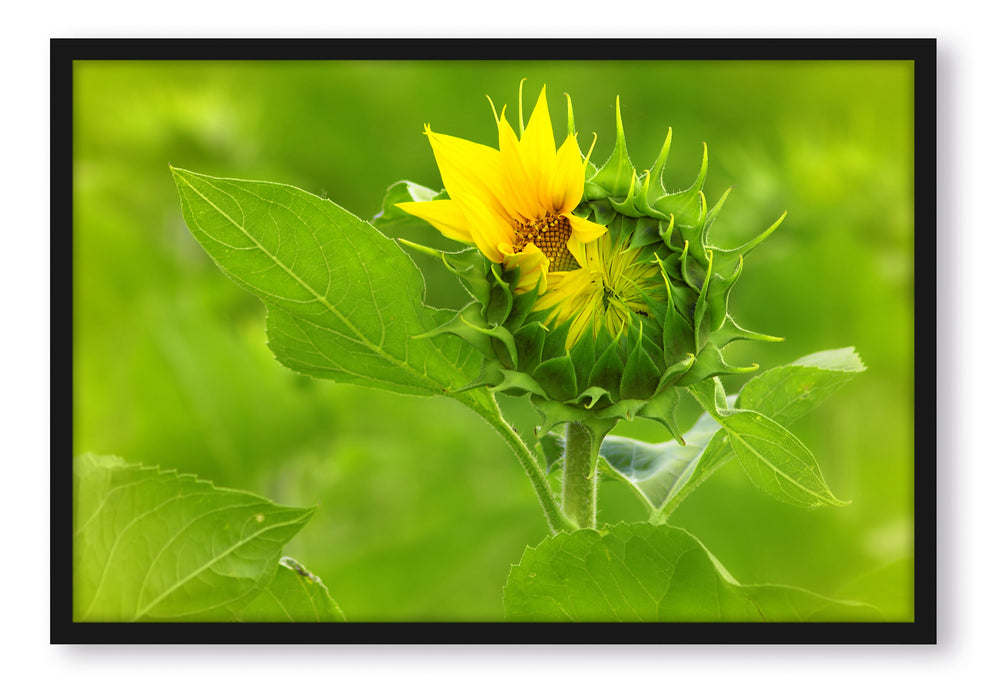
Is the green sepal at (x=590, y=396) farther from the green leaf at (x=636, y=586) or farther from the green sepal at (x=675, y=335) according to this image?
the green leaf at (x=636, y=586)

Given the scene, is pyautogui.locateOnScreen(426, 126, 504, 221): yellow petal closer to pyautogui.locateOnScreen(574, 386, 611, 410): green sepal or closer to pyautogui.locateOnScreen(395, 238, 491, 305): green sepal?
pyautogui.locateOnScreen(395, 238, 491, 305): green sepal

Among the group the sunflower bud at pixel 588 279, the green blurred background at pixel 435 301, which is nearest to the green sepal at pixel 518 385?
the sunflower bud at pixel 588 279

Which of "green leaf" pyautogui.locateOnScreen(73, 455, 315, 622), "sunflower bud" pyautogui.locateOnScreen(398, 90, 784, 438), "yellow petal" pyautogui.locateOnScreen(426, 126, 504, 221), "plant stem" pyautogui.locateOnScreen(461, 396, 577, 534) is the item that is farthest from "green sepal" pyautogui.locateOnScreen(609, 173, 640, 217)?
"green leaf" pyautogui.locateOnScreen(73, 455, 315, 622)

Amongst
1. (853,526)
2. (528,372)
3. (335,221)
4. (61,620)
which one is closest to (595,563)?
(528,372)

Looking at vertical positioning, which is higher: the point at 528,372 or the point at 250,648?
the point at 528,372

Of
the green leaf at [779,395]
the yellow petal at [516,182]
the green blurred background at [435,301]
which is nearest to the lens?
the yellow petal at [516,182]

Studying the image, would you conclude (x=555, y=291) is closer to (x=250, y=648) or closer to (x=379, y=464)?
(x=250, y=648)
